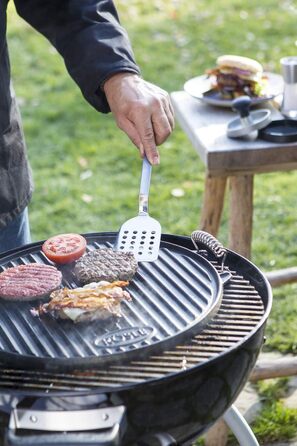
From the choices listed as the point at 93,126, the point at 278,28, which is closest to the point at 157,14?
the point at 278,28

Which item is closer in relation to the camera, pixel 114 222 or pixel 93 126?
pixel 114 222

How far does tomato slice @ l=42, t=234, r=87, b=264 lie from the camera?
2287 millimetres

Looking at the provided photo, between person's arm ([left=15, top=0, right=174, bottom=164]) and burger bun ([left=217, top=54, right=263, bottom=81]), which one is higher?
person's arm ([left=15, top=0, right=174, bottom=164])

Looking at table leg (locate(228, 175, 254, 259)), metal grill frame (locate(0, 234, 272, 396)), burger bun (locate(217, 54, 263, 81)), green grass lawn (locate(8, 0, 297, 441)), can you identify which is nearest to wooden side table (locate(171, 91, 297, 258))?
table leg (locate(228, 175, 254, 259))

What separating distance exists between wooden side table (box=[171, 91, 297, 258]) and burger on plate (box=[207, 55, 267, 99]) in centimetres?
8

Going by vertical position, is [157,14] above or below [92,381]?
below

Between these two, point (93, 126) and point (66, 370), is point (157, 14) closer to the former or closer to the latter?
point (93, 126)

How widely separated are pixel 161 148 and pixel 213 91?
2202 mm

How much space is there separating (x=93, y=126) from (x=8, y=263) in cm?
389

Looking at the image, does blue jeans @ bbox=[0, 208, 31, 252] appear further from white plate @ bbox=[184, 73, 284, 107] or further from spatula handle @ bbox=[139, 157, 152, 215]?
white plate @ bbox=[184, 73, 284, 107]

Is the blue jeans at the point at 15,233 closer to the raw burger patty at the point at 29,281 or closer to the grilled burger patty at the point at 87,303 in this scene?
the raw burger patty at the point at 29,281

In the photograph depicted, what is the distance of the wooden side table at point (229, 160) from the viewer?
10.1 feet

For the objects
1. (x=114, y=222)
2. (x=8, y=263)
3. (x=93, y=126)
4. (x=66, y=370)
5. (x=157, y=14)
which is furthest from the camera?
(x=157, y=14)

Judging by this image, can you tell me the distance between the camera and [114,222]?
5031 mm
